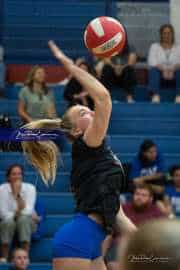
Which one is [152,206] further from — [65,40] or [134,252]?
[134,252]

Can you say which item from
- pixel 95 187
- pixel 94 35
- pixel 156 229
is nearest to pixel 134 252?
pixel 156 229

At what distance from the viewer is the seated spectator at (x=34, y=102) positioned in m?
9.22

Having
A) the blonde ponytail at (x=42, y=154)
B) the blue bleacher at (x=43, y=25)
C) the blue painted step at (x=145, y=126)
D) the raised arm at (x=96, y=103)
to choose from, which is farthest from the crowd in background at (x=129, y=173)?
the raised arm at (x=96, y=103)

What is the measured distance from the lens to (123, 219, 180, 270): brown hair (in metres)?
1.43

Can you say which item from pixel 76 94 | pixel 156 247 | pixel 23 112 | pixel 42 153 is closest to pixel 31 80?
pixel 23 112

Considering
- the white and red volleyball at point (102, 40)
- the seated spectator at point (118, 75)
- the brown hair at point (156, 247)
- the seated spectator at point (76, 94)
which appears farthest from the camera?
the seated spectator at point (118, 75)

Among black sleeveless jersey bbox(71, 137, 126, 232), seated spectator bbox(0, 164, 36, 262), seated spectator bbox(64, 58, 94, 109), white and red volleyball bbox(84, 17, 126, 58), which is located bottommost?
seated spectator bbox(0, 164, 36, 262)

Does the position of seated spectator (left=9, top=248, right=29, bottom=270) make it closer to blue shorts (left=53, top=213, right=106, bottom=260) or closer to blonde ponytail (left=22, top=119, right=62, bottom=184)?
blonde ponytail (left=22, top=119, right=62, bottom=184)

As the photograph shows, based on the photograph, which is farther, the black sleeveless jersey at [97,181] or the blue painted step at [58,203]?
the blue painted step at [58,203]

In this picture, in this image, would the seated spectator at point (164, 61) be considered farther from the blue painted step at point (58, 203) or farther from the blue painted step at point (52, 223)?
the blue painted step at point (52, 223)

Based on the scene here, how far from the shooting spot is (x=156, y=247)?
4.68ft

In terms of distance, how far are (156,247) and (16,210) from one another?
6305 mm

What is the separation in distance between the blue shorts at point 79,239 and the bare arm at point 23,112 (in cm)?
489

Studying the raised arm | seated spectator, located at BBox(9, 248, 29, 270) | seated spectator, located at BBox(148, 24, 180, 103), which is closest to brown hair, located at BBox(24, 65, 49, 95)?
seated spectator, located at BBox(148, 24, 180, 103)
